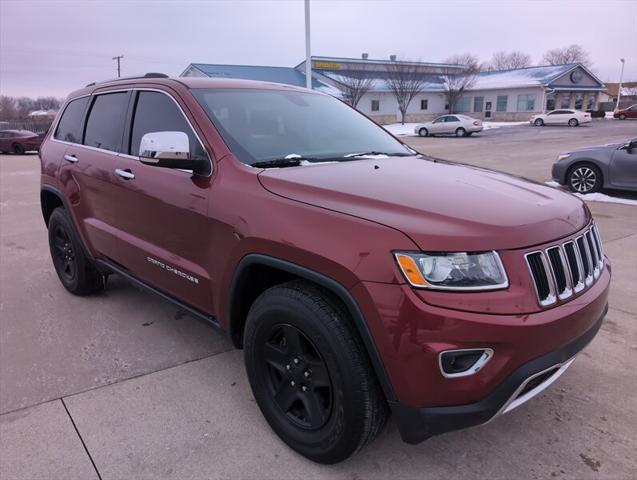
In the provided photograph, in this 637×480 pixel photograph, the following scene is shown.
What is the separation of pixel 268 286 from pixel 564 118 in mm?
45759

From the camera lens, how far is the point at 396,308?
77.0 inches

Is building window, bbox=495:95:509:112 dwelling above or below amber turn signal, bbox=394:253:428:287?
above

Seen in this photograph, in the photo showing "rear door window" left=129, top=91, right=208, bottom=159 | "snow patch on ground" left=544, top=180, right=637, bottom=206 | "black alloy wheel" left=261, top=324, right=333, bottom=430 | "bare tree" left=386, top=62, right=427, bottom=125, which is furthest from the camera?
"bare tree" left=386, top=62, right=427, bottom=125

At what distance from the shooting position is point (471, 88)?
53625 millimetres

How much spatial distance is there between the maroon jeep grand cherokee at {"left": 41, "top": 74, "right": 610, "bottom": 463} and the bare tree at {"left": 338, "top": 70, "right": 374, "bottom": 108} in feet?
138

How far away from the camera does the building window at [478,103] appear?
5459 cm

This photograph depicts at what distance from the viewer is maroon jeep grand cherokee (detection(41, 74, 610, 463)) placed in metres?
1.97

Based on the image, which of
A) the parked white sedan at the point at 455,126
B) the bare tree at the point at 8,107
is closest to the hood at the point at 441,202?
the parked white sedan at the point at 455,126

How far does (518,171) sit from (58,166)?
1172 cm

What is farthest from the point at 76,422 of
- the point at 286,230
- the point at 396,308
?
the point at 396,308

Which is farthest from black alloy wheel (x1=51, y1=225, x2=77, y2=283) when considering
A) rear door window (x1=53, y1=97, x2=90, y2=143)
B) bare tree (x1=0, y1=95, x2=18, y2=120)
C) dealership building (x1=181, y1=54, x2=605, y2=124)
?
bare tree (x1=0, y1=95, x2=18, y2=120)

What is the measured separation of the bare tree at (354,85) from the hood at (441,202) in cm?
4254

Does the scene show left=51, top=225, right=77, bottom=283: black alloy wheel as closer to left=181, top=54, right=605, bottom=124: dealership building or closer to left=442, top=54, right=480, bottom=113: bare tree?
left=181, top=54, right=605, bottom=124: dealership building

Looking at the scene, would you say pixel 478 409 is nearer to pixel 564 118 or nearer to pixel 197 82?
pixel 197 82
